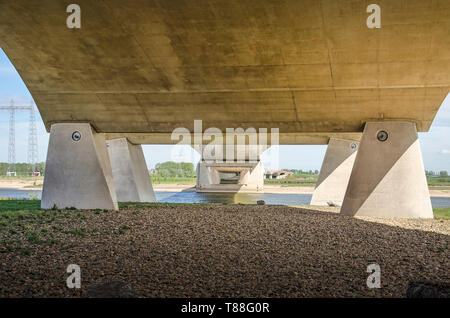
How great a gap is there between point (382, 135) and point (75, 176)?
40.0 ft

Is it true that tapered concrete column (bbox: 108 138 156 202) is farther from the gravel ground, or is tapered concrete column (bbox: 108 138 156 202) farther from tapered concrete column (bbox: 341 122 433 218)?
tapered concrete column (bbox: 341 122 433 218)

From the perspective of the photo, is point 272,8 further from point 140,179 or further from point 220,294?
point 140,179

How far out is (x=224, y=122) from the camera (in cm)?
1667

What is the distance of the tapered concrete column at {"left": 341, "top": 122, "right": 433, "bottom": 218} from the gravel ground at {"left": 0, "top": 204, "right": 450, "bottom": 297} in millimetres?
1125

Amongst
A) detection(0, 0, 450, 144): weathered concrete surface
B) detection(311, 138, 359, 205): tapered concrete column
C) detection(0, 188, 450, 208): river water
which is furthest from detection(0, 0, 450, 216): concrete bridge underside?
detection(0, 188, 450, 208): river water

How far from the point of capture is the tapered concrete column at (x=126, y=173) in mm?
27734

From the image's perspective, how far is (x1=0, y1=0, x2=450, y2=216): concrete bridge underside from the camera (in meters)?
11.9

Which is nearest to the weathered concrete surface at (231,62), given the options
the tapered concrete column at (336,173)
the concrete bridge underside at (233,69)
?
the concrete bridge underside at (233,69)

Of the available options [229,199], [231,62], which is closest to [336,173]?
[229,199]

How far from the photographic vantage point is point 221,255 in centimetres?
850

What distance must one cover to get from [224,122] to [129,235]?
23.3ft

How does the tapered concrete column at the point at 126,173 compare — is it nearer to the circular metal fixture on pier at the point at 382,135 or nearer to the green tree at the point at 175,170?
the circular metal fixture on pier at the point at 382,135
